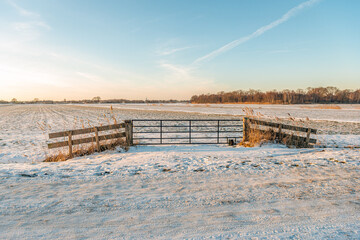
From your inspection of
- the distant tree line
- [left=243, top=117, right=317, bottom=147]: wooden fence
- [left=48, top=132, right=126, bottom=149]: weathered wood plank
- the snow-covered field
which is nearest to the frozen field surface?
[left=243, top=117, right=317, bottom=147]: wooden fence

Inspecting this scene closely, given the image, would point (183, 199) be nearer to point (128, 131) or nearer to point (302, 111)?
point (128, 131)

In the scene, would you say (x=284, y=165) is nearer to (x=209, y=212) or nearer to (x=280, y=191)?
(x=280, y=191)

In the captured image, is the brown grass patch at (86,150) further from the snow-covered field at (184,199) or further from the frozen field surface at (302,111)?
the frozen field surface at (302,111)

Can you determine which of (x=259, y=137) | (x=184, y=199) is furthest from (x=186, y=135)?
(x=184, y=199)

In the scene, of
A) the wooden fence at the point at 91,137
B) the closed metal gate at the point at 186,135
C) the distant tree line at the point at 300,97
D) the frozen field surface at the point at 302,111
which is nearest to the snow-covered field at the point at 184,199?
the wooden fence at the point at 91,137

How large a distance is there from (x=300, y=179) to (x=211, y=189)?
2537 mm

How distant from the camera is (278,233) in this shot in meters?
3.16

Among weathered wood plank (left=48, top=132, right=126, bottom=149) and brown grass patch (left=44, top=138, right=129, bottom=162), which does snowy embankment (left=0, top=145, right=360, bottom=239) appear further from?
weathered wood plank (left=48, top=132, right=126, bottom=149)

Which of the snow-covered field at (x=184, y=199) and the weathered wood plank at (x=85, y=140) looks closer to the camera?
the snow-covered field at (x=184, y=199)

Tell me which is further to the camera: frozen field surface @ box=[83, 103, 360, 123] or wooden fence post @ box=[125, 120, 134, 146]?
frozen field surface @ box=[83, 103, 360, 123]

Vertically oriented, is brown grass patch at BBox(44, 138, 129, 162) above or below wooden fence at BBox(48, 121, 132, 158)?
below

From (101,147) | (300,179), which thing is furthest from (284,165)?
(101,147)

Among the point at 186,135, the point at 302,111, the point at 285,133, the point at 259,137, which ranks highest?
the point at 302,111

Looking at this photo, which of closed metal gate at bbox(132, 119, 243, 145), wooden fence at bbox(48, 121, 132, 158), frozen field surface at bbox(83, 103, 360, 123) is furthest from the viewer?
frozen field surface at bbox(83, 103, 360, 123)
